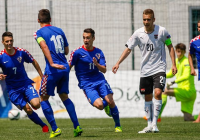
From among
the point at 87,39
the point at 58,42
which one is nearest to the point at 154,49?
the point at 87,39

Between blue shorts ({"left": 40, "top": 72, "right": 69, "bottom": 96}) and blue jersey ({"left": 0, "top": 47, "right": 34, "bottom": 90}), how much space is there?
6.79 ft

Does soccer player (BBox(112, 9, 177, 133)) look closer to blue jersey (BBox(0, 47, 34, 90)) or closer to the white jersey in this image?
the white jersey

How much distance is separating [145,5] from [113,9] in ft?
4.32

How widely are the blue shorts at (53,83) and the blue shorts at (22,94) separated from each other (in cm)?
187

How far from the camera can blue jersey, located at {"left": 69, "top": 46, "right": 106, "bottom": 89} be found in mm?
9484

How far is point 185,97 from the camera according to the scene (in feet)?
44.3

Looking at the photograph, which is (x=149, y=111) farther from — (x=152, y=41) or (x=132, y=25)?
(x=132, y=25)

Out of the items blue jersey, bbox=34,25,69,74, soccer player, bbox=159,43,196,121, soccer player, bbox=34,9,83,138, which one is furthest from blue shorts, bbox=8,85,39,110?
soccer player, bbox=159,43,196,121

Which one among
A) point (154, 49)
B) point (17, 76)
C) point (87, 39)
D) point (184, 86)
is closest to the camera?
point (154, 49)

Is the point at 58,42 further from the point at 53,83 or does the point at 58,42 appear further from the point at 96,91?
the point at 96,91

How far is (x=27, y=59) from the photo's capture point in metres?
10.2

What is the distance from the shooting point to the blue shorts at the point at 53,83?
7996 millimetres

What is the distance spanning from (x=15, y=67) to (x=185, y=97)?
17.1 ft

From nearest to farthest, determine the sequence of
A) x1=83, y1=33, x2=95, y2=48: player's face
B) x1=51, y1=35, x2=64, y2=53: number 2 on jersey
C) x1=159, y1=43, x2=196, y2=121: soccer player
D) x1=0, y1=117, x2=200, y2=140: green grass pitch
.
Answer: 1. x1=0, y1=117, x2=200, y2=140: green grass pitch
2. x1=51, y1=35, x2=64, y2=53: number 2 on jersey
3. x1=83, y1=33, x2=95, y2=48: player's face
4. x1=159, y1=43, x2=196, y2=121: soccer player
